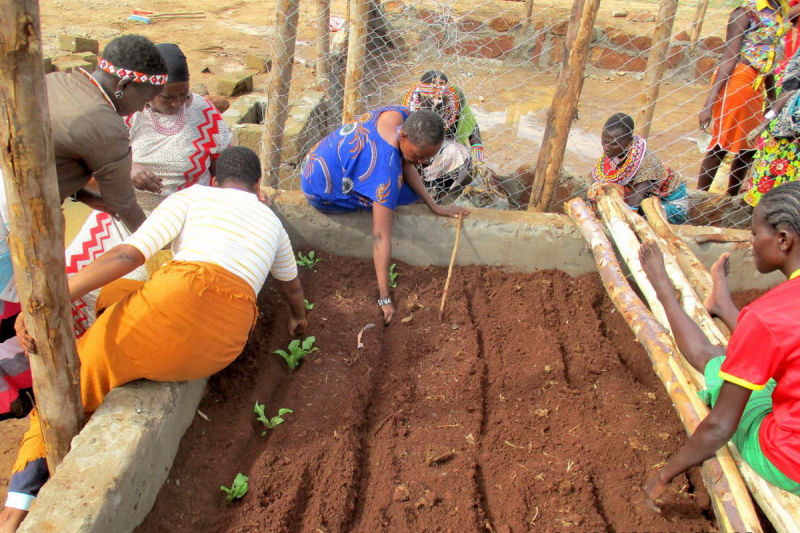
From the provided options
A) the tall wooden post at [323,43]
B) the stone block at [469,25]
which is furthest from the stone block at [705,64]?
the tall wooden post at [323,43]

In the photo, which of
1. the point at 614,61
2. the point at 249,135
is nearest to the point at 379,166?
the point at 249,135

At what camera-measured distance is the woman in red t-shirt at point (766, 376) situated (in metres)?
1.96

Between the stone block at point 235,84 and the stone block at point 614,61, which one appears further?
the stone block at point 614,61

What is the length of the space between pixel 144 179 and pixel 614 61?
8.61 metres

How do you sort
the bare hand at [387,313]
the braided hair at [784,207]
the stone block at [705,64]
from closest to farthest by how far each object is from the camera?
the braided hair at [784,207], the bare hand at [387,313], the stone block at [705,64]

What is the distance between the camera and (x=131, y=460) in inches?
92.4

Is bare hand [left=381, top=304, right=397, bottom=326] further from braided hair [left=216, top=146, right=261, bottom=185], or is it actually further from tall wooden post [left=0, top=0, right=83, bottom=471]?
tall wooden post [left=0, top=0, right=83, bottom=471]

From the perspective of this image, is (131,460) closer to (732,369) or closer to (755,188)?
(732,369)

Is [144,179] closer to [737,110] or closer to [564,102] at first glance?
[564,102]

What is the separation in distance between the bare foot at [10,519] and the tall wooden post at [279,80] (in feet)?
9.83

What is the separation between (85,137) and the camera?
2.58m

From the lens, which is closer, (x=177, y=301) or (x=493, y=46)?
(x=177, y=301)

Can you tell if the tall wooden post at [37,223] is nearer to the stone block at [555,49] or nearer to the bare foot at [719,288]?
the bare foot at [719,288]

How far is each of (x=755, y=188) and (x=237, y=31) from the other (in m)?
9.61
